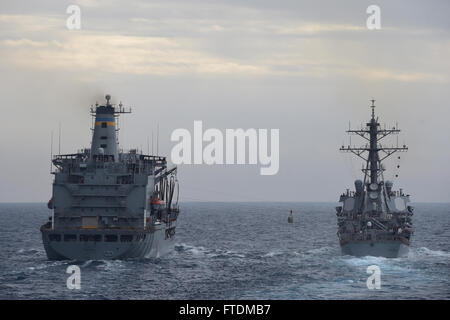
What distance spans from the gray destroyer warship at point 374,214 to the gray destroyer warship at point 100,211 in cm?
1976

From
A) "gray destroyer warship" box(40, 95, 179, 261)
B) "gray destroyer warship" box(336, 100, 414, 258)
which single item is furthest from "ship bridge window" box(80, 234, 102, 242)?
"gray destroyer warship" box(336, 100, 414, 258)

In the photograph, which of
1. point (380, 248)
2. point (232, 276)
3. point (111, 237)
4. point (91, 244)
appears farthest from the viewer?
point (380, 248)

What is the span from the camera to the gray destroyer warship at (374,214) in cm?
7000

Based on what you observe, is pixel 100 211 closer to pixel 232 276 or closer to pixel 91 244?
pixel 91 244

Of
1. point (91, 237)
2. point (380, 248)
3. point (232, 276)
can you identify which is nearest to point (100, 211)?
point (91, 237)

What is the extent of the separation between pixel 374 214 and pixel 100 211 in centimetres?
2769

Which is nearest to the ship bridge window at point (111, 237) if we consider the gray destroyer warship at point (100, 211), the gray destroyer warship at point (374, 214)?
the gray destroyer warship at point (100, 211)

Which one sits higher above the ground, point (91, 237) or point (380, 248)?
point (91, 237)

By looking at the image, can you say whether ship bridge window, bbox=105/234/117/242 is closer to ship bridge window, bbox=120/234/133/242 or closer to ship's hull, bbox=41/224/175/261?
ship's hull, bbox=41/224/175/261

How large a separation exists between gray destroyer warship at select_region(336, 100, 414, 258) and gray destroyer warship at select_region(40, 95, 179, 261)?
19760mm

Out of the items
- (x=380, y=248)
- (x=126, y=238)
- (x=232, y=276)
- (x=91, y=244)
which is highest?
(x=126, y=238)

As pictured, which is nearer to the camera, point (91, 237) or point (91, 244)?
point (91, 244)

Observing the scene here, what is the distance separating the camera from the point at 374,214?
7369cm
